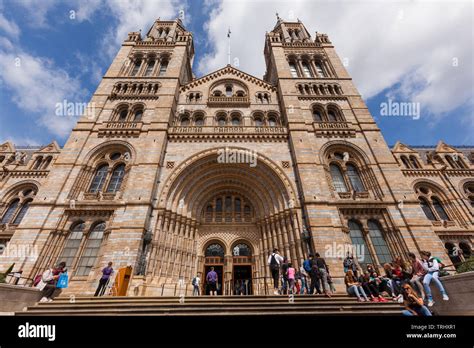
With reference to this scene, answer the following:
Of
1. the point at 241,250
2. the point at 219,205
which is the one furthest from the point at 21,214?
the point at 241,250

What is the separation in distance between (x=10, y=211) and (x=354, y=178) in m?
28.0

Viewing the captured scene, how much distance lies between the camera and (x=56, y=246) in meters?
11.0

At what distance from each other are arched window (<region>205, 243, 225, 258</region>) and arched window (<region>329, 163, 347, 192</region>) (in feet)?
29.7

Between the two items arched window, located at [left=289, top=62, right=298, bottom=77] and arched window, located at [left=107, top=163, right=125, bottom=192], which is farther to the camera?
arched window, located at [left=289, top=62, right=298, bottom=77]

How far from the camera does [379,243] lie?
1186 centimetres

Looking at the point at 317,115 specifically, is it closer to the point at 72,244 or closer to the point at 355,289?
the point at 355,289

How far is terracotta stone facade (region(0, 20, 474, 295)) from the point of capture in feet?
36.7

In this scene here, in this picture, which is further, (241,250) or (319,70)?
(319,70)

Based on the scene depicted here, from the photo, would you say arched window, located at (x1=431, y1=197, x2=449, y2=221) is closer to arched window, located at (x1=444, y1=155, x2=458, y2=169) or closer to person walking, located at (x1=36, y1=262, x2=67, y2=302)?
arched window, located at (x1=444, y1=155, x2=458, y2=169)

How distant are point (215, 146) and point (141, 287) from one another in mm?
9700

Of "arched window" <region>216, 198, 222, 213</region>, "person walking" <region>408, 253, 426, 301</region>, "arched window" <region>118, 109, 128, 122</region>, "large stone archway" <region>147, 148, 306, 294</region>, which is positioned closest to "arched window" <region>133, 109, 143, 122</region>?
"arched window" <region>118, 109, 128, 122</region>

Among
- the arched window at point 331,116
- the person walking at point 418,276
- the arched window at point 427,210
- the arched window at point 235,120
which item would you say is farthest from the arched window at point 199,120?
the arched window at point 427,210

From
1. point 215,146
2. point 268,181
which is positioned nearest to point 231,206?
point 268,181
